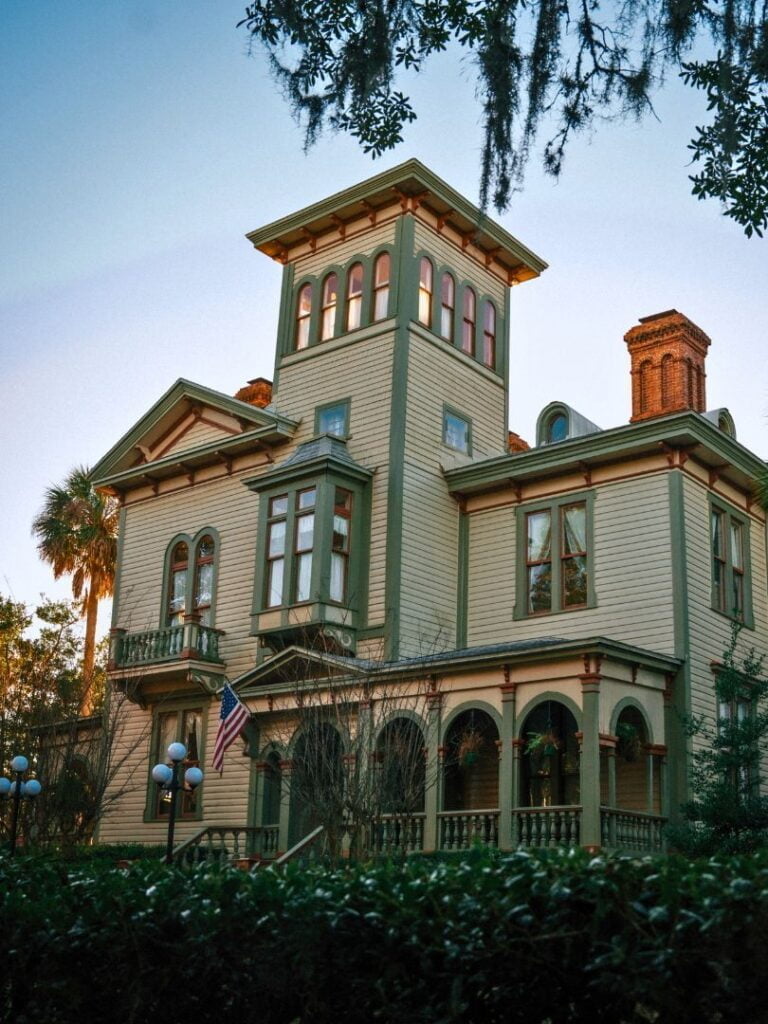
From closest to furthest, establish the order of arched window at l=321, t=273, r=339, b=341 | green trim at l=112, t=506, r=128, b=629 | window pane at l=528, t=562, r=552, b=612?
window pane at l=528, t=562, r=552, b=612
arched window at l=321, t=273, r=339, b=341
green trim at l=112, t=506, r=128, b=629

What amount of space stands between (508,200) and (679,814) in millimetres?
15824

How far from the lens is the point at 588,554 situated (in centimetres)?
2442

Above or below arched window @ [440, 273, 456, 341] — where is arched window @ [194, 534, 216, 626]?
below

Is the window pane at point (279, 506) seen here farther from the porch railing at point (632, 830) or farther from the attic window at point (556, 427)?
the porch railing at point (632, 830)

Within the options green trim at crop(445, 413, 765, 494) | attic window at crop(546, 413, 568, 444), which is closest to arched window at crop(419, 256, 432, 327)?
attic window at crop(546, 413, 568, 444)

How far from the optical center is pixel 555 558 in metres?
25.0

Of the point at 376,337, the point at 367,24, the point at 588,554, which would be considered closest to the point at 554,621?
the point at 588,554

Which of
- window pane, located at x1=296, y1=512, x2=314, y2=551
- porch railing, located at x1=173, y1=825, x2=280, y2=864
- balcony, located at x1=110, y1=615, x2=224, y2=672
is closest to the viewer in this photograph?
porch railing, located at x1=173, y1=825, x2=280, y2=864

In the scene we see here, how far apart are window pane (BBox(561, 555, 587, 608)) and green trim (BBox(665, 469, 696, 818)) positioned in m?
2.04

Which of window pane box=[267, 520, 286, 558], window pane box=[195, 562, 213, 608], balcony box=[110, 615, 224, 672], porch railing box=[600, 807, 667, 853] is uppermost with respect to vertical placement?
window pane box=[267, 520, 286, 558]

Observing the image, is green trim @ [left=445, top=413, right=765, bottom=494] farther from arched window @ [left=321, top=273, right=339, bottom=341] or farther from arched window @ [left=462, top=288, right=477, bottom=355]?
arched window @ [left=321, top=273, right=339, bottom=341]

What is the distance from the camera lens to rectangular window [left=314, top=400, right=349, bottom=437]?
27734 millimetres

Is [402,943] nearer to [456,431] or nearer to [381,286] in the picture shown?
[456,431]

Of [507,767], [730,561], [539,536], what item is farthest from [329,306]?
[507,767]
